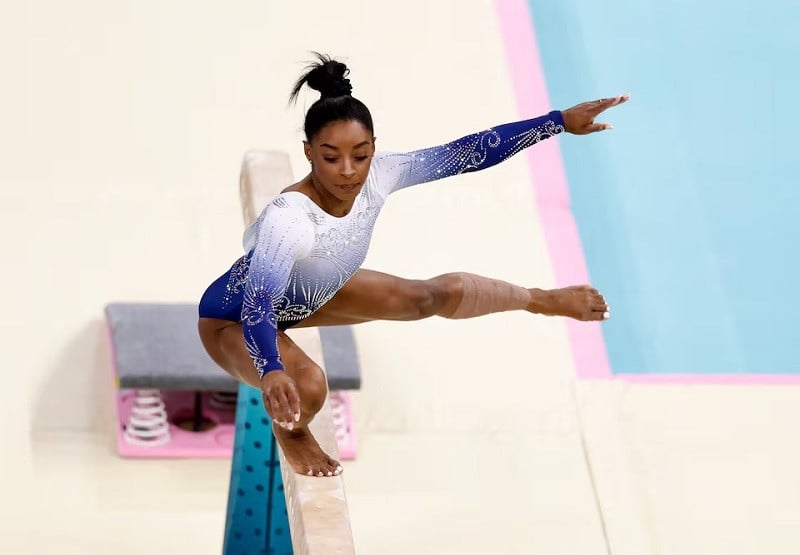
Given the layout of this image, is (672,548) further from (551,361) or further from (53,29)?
(53,29)

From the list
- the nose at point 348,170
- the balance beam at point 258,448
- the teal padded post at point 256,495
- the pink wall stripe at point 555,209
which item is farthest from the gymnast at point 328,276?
the pink wall stripe at point 555,209

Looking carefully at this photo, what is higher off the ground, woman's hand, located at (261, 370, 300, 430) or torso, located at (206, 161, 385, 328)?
torso, located at (206, 161, 385, 328)

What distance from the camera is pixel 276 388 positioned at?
2.72 m

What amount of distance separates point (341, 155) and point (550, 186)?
3407 millimetres

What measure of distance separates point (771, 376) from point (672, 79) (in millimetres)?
2058

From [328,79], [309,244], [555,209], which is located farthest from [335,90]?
[555,209]

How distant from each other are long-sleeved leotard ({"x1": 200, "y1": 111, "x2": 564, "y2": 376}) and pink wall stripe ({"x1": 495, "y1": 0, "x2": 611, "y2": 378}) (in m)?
2.26

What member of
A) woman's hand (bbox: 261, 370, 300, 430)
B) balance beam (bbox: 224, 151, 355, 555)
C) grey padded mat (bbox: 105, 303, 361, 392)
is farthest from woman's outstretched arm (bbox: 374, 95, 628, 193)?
grey padded mat (bbox: 105, 303, 361, 392)

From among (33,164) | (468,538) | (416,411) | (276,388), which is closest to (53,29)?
(33,164)

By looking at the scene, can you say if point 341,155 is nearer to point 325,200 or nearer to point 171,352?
point 325,200

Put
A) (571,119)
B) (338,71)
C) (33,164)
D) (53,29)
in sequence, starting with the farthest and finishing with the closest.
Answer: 1. (53,29)
2. (33,164)
3. (571,119)
4. (338,71)

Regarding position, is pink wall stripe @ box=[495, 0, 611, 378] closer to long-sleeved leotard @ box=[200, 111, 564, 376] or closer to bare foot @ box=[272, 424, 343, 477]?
long-sleeved leotard @ box=[200, 111, 564, 376]

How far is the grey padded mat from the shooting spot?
4621 mm

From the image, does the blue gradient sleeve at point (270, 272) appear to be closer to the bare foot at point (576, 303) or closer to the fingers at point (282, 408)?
the fingers at point (282, 408)
